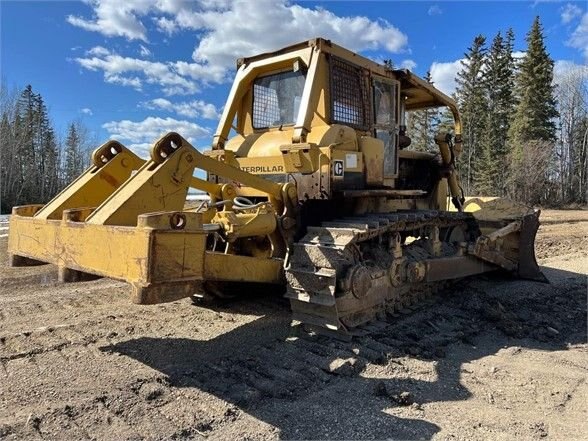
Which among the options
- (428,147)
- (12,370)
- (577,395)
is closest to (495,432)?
(577,395)

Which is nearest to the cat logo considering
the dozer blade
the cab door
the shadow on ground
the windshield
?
the windshield

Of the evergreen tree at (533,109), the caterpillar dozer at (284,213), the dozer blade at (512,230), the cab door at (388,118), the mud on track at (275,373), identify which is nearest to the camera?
the mud on track at (275,373)

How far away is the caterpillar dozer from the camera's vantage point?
366 centimetres

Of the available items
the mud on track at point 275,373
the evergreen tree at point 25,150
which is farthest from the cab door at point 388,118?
the evergreen tree at point 25,150

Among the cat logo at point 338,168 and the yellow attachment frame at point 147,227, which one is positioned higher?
the cat logo at point 338,168

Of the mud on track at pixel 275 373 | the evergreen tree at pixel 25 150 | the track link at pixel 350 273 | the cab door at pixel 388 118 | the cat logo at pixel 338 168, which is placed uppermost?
the evergreen tree at pixel 25 150

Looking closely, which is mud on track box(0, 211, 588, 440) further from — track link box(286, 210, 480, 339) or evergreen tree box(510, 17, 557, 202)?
evergreen tree box(510, 17, 557, 202)

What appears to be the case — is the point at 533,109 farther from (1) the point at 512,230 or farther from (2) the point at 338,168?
(2) the point at 338,168

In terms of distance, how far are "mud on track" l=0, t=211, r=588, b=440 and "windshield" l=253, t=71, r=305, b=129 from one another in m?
2.26

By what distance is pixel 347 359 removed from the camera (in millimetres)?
4203

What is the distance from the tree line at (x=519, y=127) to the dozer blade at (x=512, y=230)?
2822 centimetres

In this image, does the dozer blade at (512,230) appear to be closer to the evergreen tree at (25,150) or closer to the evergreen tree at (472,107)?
the evergreen tree at (472,107)

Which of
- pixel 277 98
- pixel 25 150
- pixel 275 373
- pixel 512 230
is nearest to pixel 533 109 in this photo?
pixel 512 230

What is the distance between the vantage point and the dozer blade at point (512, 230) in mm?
7465
